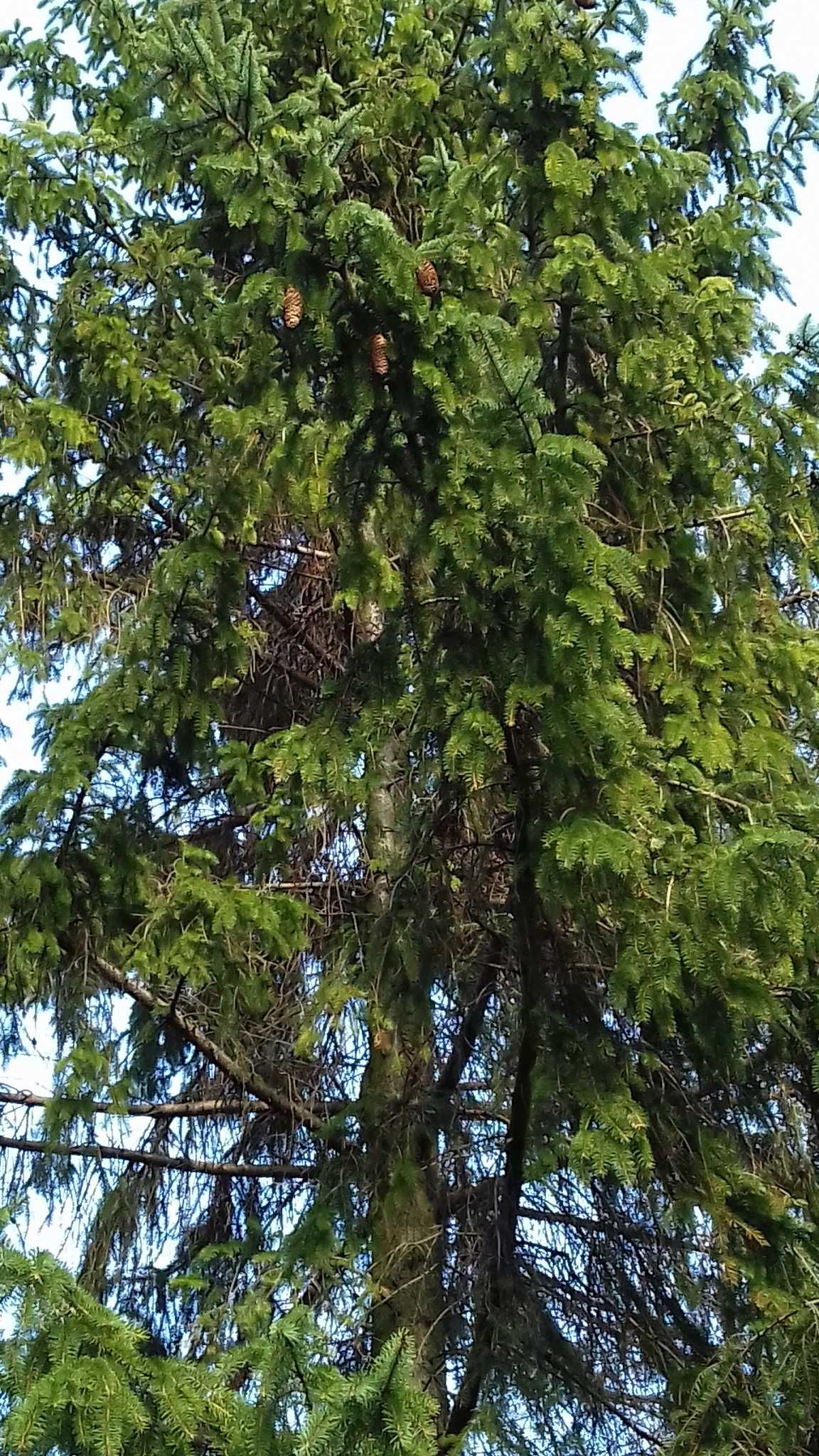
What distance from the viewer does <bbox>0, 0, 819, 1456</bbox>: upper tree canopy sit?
334 cm

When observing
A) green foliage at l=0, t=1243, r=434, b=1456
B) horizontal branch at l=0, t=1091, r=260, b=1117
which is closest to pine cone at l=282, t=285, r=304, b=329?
green foliage at l=0, t=1243, r=434, b=1456

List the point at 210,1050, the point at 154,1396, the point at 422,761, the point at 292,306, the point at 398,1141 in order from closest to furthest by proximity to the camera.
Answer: the point at 154,1396 → the point at 292,306 → the point at 422,761 → the point at 398,1141 → the point at 210,1050

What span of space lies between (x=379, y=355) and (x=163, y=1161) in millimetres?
2890

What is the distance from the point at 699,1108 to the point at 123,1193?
235 centimetres

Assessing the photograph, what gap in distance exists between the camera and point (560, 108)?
4016mm

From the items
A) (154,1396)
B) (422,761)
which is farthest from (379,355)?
(154,1396)

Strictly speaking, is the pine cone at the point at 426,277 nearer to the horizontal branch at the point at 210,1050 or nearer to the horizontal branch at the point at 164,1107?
the horizontal branch at the point at 210,1050

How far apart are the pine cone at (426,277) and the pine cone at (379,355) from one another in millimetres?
162

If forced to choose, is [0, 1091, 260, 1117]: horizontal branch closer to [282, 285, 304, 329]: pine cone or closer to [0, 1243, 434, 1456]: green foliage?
[0, 1243, 434, 1456]: green foliage

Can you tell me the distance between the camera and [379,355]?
3.45 m

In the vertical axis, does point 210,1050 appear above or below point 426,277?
below

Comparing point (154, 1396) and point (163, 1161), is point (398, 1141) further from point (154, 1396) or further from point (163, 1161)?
point (154, 1396)

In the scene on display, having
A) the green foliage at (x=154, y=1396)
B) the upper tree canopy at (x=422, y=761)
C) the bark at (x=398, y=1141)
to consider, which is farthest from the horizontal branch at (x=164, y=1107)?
the green foliage at (x=154, y=1396)

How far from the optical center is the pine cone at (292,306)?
11.0ft
